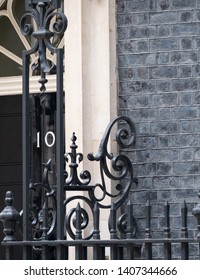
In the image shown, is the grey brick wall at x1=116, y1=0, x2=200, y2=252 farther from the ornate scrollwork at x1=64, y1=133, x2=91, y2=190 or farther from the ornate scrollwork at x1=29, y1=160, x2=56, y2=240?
the ornate scrollwork at x1=29, y1=160, x2=56, y2=240

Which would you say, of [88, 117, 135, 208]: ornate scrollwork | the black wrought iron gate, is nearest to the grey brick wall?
[88, 117, 135, 208]: ornate scrollwork

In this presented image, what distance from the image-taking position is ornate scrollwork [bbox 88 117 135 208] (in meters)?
10.2

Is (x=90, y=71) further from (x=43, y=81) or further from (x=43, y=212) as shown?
(x=43, y=212)

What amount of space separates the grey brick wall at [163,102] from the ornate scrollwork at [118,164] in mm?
81

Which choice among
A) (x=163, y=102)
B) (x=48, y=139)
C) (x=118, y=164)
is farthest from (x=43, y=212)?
(x=48, y=139)

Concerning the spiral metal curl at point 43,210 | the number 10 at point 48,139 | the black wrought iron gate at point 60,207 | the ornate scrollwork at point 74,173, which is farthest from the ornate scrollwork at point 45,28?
the number 10 at point 48,139

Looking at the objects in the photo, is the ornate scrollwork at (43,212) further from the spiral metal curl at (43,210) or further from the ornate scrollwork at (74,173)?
the ornate scrollwork at (74,173)

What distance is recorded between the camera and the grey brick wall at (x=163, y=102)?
34.2 feet

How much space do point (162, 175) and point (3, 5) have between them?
2.53 m

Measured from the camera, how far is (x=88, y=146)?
10625mm

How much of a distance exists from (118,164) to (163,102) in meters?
0.64

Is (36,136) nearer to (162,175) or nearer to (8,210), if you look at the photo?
(162,175)

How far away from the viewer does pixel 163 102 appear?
10.5 metres

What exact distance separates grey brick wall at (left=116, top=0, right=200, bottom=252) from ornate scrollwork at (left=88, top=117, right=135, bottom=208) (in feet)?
0.27
